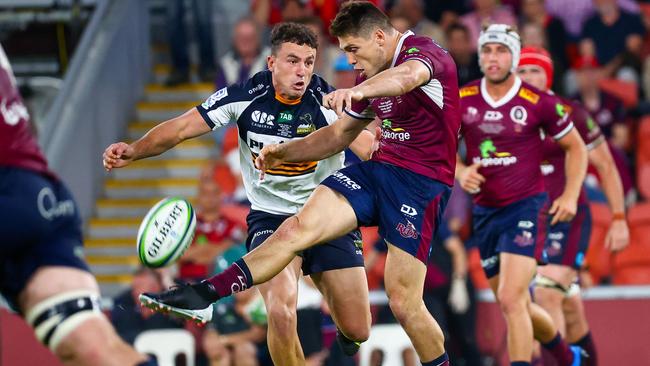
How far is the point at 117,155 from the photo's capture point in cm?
726

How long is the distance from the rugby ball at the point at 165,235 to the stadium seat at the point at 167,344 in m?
4.37

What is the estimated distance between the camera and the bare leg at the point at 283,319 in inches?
297

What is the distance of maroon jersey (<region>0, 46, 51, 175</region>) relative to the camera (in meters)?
5.12

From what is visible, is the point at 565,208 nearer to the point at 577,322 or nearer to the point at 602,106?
the point at 577,322

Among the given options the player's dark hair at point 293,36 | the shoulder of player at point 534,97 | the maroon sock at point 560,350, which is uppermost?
the player's dark hair at point 293,36

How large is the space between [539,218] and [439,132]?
1843mm

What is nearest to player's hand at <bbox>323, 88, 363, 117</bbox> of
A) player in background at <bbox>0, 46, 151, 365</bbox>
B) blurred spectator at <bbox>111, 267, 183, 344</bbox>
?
player in background at <bbox>0, 46, 151, 365</bbox>

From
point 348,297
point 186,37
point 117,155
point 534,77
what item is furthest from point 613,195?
point 186,37

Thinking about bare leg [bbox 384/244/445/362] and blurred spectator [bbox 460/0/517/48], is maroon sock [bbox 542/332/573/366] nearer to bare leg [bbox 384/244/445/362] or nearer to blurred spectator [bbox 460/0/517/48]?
bare leg [bbox 384/244/445/362]

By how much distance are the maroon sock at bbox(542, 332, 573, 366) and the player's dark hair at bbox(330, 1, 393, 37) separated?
3.16 m

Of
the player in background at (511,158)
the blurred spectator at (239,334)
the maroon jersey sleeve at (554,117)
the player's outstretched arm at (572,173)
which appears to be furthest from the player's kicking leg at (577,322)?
the blurred spectator at (239,334)

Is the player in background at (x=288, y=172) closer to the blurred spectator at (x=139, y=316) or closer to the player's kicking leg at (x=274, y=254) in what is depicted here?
the player's kicking leg at (x=274, y=254)

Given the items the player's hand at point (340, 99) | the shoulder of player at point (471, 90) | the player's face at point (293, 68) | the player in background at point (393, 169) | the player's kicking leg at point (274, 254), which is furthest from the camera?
the shoulder of player at point (471, 90)

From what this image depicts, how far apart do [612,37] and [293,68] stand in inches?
265
